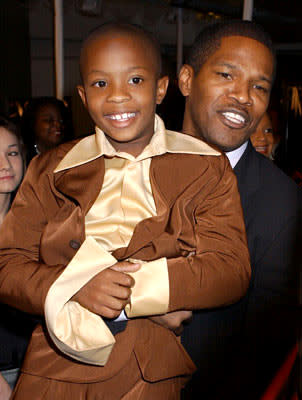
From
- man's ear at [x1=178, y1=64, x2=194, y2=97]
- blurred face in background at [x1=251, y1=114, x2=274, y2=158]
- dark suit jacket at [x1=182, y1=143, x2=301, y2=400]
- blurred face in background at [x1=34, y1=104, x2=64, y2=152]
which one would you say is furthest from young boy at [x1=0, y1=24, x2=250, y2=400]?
blurred face in background at [x1=34, y1=104, x2=64, y2=152]

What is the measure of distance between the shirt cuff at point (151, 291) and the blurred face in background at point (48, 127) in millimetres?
1631

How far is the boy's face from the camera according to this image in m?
0.78

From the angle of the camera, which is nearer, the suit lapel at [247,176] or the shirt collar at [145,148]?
the shirt collar at [145,148]

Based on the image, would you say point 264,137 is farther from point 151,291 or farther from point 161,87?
point 151,291

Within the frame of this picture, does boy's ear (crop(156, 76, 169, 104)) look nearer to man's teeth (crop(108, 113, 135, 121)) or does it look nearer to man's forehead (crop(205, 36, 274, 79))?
man's teeth (crop(108, 113, 135, 121))

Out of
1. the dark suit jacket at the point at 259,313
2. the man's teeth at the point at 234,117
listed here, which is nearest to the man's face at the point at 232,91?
the man's teeth at the point at 234,117

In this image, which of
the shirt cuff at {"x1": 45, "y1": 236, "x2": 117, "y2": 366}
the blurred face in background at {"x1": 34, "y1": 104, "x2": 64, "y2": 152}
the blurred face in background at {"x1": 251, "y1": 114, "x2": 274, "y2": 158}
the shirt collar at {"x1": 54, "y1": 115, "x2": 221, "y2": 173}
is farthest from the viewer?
the blurred face in background at {"x1": 34, "y1": 104, "x2": 64, "y2": 152}

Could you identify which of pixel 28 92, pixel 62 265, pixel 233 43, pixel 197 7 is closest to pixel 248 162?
pixel 233 43

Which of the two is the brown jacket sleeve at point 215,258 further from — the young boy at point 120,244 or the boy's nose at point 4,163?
the boy's nose at point 4,163

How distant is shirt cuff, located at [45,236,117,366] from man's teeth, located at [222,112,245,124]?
51cm

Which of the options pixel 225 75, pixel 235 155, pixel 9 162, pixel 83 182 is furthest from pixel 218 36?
pixel 9 162

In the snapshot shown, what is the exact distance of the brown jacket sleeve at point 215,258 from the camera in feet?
2.47

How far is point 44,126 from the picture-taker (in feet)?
7.61

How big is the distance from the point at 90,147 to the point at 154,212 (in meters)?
0.18
